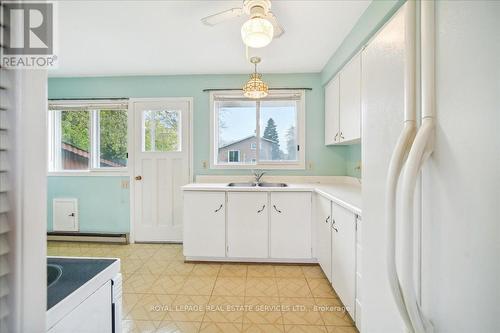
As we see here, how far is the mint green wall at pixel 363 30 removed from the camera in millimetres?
1558

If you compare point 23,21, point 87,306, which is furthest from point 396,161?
point 87,306

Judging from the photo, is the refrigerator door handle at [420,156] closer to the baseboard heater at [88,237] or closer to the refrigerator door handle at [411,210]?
the refrigerator door handle at [411,210]

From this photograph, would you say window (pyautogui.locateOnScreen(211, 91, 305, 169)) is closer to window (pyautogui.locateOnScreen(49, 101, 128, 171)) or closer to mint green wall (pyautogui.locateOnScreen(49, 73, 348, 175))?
mint green wall (pyautogui.locateOnScreen(49, 73, 348, 175))

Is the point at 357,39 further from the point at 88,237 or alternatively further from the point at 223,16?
the point at 88,237

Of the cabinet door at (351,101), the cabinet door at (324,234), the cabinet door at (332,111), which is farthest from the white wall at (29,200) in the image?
the cabinet door at (332,111)

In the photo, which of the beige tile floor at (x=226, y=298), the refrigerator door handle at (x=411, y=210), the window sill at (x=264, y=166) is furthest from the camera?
the window sill at (x=264, y=166)

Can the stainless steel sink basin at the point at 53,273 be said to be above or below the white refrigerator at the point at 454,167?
below

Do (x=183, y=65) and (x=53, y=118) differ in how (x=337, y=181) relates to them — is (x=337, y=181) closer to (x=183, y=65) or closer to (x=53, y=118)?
(x=183, y=65)

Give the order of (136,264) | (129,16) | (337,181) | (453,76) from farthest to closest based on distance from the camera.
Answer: (337,181), (136,264), (129,16), (453,76)

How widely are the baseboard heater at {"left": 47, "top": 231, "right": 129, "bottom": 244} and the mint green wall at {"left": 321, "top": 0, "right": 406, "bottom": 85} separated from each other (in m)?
3.46

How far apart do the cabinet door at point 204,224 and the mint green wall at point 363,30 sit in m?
1.88

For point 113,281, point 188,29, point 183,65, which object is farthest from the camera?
point 183,65

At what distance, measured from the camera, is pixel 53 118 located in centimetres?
343

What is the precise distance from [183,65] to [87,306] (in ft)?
9.29
